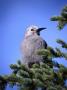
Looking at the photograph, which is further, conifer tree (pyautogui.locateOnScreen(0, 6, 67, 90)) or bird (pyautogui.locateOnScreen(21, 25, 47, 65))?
bird (pyautogui.locateOnScreen(21, 25, 47, 65))

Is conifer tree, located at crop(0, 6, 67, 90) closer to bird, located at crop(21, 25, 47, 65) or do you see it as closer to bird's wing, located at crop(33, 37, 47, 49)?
bird, located at crop(21, 25, 47, 65)

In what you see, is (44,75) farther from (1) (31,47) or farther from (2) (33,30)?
(2) (33,30)

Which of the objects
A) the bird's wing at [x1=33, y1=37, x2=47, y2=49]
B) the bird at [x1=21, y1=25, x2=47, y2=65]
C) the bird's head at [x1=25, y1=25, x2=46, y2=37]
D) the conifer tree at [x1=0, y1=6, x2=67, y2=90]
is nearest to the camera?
the conifer tree at [x1=0, y1=6, x2=67, y2=90]

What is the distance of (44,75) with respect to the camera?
238cm

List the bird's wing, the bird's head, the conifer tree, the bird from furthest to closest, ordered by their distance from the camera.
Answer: the bird's head → the bird's wing → the bird → the conifer tree

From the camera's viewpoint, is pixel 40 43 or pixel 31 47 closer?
pixel 31 47

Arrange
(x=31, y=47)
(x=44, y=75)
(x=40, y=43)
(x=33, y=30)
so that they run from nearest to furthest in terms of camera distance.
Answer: (x=44, y=75) → (x=31, y=47) → (x=40, y=43) → (x=33, y=30)

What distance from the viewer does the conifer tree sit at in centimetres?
235

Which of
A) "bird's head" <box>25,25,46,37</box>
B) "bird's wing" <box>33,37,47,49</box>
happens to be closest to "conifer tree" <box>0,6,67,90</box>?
"bird's wing" <box>33,37,47,49</box>

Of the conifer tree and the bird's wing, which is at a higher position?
the bird's wing

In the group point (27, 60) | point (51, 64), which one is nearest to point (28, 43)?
point (27, 60)

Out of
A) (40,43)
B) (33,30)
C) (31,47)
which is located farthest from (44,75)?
(33,30)

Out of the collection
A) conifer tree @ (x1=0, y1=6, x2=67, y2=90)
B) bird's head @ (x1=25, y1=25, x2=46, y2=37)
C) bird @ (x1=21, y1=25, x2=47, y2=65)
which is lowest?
conifer tree @ (x1=0, y1=6, x2=67, y2=90)

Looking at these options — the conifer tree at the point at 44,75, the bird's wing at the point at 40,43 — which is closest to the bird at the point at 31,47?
the bird's wing at the point at 40,43
